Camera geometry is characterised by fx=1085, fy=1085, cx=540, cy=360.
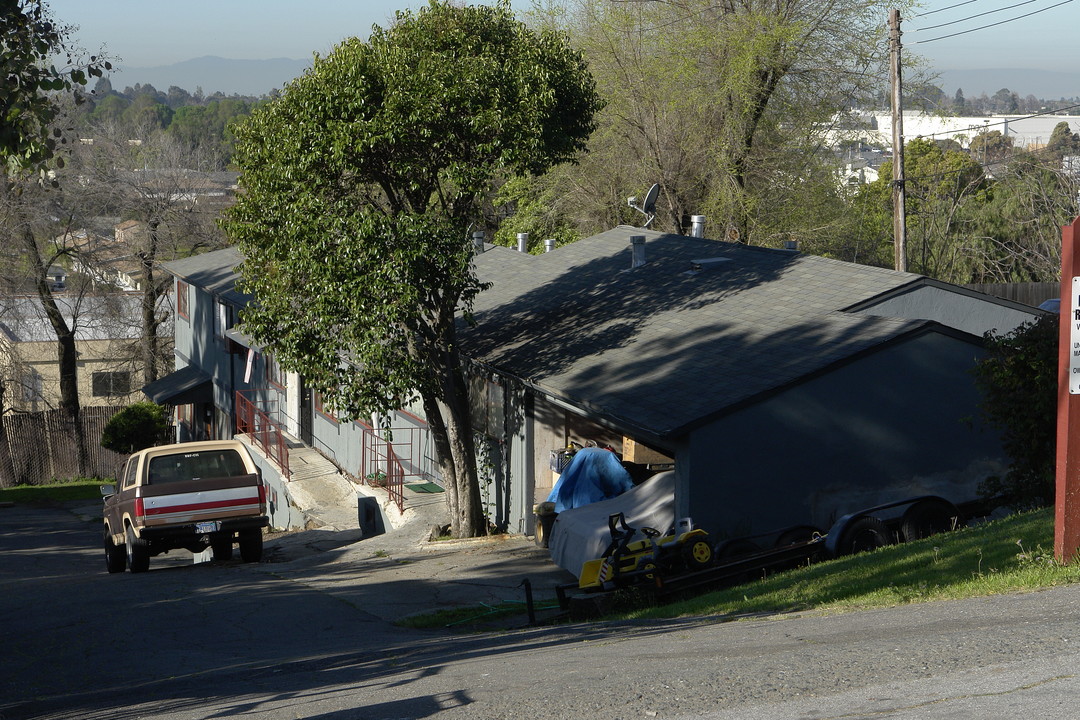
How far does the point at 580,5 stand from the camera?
110 ft

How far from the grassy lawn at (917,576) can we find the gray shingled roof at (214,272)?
22.0 metres

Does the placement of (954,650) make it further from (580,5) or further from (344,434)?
(580,5)

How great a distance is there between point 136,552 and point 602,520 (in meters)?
7.90

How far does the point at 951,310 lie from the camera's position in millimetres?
18031

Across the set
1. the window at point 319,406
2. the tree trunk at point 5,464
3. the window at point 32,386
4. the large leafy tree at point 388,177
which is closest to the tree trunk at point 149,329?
the window at point 32,386

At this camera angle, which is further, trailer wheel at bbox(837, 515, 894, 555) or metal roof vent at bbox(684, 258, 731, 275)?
metal roof vent at bbox(684, 258, 731, 275)

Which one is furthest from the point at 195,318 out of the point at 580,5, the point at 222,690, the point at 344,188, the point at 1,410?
the point at 222,690

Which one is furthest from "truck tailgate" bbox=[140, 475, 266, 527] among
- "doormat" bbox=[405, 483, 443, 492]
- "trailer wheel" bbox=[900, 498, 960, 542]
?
"trailer wheel" bbox=[900, 498, 960, 542]

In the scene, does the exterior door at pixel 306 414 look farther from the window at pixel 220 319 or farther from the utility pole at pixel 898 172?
the utility pole at pixel 898 172

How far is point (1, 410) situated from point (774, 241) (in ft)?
83.6

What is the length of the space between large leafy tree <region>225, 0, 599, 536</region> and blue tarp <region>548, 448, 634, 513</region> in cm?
235

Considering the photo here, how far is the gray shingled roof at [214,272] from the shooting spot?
31578mm

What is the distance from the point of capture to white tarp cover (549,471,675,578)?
539 inches

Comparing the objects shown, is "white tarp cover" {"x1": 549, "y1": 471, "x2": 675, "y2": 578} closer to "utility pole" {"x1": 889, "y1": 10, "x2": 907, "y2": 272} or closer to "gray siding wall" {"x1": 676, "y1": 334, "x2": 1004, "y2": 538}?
"gray siding wall" {"x1": 676, "y1": 334, "x2": 1004, "y2": 538}
